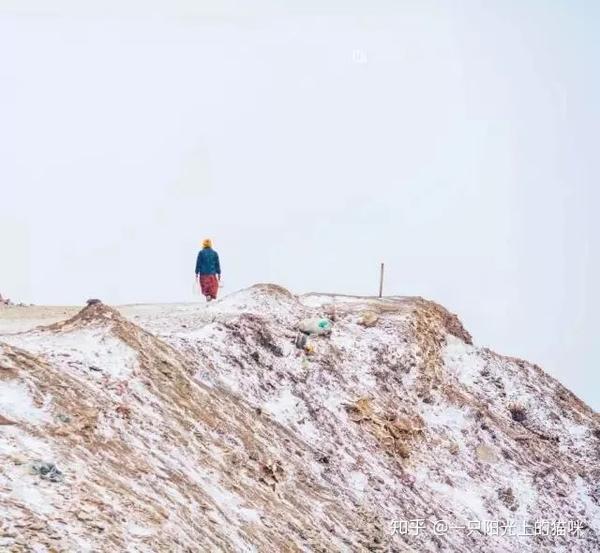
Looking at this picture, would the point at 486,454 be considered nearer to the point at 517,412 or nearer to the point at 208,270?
the point at 517,412

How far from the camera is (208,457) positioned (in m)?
12.2

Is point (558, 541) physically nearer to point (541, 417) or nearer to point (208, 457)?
point (541, 417)

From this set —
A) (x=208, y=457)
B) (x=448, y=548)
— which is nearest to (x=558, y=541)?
(x=448, y=548)

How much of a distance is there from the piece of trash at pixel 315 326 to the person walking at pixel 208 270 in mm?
4120

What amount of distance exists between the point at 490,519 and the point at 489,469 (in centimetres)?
158

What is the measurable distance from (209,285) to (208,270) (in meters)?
0.49

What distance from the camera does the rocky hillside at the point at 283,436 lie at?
9289 mm

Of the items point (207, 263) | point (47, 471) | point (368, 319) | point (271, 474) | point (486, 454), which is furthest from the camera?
point (207, 263)

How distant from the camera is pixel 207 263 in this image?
74.8ft

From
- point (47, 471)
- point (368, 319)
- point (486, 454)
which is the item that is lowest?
point (486, 454)

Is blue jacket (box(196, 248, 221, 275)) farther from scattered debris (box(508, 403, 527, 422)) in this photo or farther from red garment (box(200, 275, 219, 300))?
scattered debris (box(508, 403, 527, 422))

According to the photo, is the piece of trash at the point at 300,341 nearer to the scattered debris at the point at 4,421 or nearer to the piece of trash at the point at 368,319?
the piece of trash at the point at 368,319

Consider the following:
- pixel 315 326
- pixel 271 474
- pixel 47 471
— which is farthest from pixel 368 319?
pixel 47 471

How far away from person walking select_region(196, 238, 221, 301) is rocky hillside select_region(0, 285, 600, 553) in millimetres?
1837
